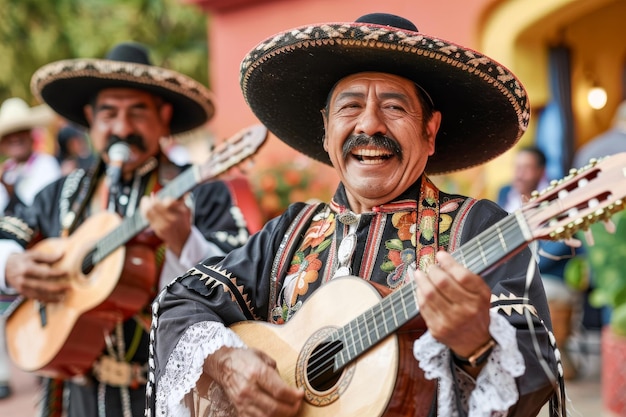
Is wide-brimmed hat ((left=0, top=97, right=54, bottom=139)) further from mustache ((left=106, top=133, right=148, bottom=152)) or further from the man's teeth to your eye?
the man's teeth

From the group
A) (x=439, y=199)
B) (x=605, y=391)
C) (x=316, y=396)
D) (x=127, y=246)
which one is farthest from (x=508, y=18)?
(x=316, y=396)

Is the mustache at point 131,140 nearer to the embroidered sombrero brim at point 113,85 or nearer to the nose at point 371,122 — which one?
the embroidered sombrero brim at point 113,85

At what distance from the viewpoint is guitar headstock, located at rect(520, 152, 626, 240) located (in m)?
1.84

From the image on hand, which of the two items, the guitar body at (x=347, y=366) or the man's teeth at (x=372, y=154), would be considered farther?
the man's teeth at (x=372, y=154)

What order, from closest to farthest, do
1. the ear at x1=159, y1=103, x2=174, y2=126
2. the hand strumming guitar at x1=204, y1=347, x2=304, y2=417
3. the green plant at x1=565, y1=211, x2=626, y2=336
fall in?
the hand strumming guitar at x1=204, y1=347, x2=304, y2=417 < the ear at x1=159, y1=103, x2=174, y2=126 < the green plant at x1=565, y1=211, x2=626, y2=336

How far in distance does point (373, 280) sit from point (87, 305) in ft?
6.04

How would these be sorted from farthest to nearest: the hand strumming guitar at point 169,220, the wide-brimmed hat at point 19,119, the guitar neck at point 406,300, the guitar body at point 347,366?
the wide-brimmed hat at point 19,119, the hand strumming guitar at point 169,220, the guitar body at point 347,366, the guitar neck at point 406,300

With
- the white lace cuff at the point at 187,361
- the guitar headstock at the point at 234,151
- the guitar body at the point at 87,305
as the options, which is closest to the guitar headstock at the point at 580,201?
the white lace cuff at the point at 187,361

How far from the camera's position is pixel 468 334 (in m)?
1.99

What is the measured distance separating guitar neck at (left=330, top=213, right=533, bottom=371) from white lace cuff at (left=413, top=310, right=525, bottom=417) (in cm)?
11

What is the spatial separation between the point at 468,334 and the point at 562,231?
0.33 m

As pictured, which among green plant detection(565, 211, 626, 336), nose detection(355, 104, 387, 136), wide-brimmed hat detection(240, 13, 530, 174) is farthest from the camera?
green plant detection(565, 211, 626, 336)

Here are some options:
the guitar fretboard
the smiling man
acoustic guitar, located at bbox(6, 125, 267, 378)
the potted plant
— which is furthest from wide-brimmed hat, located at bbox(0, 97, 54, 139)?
the smiling man

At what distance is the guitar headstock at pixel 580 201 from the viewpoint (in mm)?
1838
